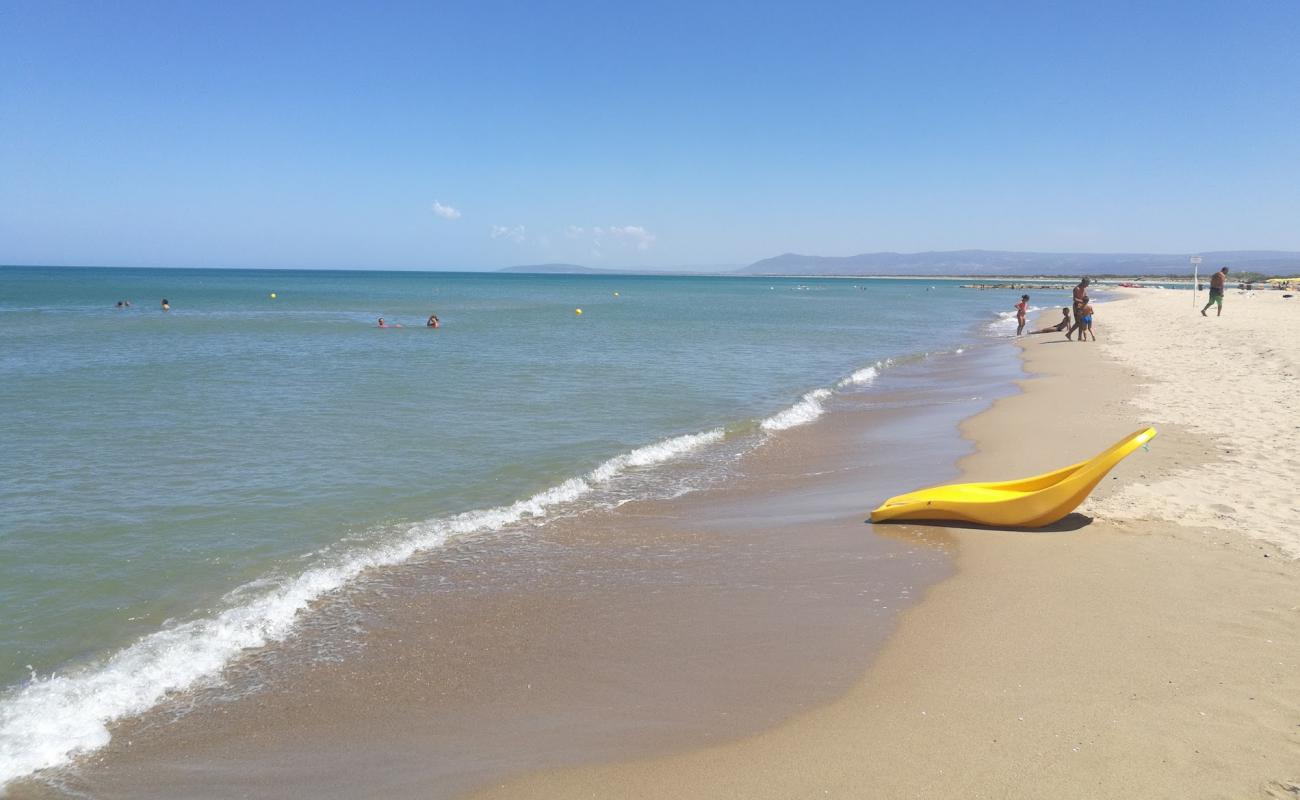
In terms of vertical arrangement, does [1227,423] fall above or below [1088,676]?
above

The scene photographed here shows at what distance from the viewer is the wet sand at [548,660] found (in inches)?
171

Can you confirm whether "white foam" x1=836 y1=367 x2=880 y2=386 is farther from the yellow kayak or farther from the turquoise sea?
the yellow kayak

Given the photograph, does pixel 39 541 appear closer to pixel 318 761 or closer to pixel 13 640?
pixel 13 640

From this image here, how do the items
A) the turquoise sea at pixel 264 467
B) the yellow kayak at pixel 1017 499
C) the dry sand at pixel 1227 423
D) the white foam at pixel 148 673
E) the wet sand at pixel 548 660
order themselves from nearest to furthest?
1. the wet sand at pixel 548 660
2. the white foam at pixel 148 673
3. the turquoise sea at pixel 264 467
4. the yellow kayak at pixel 1017 499
5. the dry sand at pixel 1227 423

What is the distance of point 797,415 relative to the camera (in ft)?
50.7

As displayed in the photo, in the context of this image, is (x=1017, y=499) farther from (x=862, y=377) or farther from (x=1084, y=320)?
(x=1084, y=320)

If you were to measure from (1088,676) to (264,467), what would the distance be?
9.97 m

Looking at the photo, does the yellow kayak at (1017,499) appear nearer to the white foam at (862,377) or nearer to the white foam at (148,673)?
the white foam at (148,673)

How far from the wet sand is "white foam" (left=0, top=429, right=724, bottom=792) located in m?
0.20

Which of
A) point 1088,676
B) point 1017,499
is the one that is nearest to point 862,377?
point 1017,499

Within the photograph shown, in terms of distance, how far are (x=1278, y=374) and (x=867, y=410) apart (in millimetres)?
7887

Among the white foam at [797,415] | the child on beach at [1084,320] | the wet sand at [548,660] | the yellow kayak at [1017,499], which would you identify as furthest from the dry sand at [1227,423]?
the white foam at [797,415]

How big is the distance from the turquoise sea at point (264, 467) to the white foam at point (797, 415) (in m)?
0.11

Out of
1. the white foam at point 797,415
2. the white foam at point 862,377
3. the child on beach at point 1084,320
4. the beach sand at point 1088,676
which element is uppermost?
the child on beach at point 1084,320
